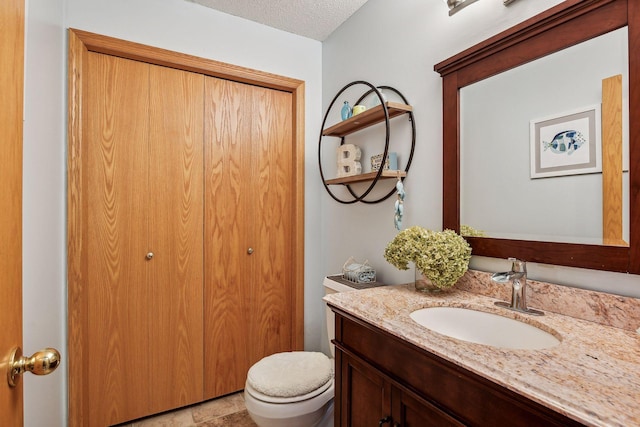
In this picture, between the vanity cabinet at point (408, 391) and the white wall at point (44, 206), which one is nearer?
the vanity cabinet at point (408, 391)

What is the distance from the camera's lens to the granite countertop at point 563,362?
20.1 inches

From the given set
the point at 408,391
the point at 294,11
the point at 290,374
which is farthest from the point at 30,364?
the point at 294,11

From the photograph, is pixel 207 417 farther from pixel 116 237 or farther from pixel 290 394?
pixel 116 237

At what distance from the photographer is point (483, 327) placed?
1021 mm

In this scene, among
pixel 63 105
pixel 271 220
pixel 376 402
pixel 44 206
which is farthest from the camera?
pixel 271 220

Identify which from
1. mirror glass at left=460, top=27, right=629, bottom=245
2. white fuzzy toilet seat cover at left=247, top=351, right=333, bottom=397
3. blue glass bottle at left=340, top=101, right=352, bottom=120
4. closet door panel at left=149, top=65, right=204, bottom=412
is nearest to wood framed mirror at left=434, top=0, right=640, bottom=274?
mirror glass at left=460, top=27, right=629, bottom=245

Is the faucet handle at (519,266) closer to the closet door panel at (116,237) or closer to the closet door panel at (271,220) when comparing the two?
the closet door panel at (271,220)

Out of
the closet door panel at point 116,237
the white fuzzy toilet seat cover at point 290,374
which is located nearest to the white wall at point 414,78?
the white fuzzy toilet seat cover at point 290,374

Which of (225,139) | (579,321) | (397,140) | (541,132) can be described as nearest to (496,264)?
(579,321)

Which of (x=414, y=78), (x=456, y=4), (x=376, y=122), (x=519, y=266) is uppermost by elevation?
(x=456, y=4)

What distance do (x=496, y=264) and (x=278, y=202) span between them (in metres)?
1.38

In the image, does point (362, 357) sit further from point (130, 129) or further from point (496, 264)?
point (130, 129)

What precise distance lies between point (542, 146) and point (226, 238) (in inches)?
65.4

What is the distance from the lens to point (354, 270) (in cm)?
169
